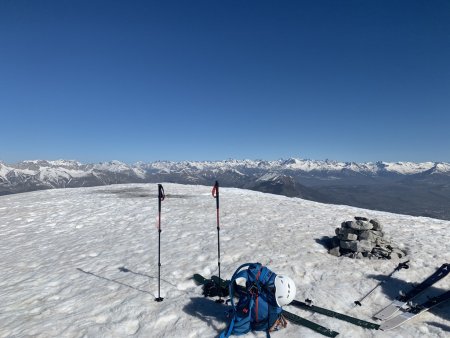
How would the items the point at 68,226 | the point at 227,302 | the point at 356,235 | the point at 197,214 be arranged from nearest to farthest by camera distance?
the point at 227,302 → the point at 356,235 → the point at 68,226 → the point at 197,214

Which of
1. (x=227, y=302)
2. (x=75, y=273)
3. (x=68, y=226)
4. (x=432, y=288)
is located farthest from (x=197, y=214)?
(x=432, y=288)

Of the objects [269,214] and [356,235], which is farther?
[269,214]

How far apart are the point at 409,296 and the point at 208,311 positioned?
7305 mm

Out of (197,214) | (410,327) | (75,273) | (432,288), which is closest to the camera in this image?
(410,327)

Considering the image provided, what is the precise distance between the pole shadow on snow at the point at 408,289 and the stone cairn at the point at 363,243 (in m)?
2.18

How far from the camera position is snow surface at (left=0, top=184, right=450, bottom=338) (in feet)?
31.1

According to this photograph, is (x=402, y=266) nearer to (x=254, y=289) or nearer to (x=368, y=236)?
(x=368, y=236)

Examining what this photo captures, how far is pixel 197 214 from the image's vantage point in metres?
24.7

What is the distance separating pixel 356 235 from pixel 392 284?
3.61m

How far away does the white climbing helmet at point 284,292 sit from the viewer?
8.73 meters

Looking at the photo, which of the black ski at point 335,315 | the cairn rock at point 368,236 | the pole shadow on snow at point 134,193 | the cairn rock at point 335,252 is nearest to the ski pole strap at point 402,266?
the cairn rock at point 368,236

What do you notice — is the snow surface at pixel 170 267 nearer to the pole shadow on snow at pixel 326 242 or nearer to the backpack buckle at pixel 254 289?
the pole shadow on snow at pixel 326 242

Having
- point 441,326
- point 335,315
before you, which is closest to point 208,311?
point 335,315

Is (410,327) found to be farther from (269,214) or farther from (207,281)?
(269,214)
